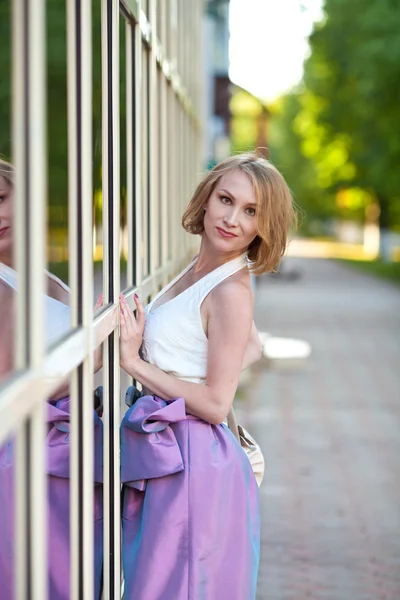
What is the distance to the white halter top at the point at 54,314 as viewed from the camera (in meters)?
1.72

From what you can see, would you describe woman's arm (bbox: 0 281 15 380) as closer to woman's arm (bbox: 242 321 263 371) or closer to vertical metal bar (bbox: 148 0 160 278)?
woman's arm (bbox: 242 321 263 371)

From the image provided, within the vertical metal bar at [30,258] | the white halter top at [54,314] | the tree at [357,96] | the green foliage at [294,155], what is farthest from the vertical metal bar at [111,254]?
the green foliage at [294,155]

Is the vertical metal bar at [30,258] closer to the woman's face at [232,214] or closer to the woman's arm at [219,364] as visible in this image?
the woman's arm at [219,364]

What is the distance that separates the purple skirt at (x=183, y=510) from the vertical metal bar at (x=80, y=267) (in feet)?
1.10

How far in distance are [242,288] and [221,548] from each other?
25.5 inches

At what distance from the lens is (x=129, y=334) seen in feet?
9.00

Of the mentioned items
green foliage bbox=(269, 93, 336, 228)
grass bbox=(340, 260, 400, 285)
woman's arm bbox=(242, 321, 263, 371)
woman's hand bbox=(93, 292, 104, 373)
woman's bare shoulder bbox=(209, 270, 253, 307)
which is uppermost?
woman's bare shoulder bbox=(209, 270, 253, 307)

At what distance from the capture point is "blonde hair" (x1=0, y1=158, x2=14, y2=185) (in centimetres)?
163

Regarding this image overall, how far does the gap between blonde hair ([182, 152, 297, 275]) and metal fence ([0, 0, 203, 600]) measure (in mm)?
270

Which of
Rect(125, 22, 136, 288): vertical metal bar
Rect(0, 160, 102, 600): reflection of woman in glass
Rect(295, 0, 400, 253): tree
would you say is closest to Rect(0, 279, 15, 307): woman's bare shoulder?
Rect(0, 160, 102, 600): reflection of woman in glass

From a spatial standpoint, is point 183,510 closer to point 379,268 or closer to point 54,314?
point 54,314

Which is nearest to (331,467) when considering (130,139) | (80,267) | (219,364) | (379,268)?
(130,139)

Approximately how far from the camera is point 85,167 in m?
2.12

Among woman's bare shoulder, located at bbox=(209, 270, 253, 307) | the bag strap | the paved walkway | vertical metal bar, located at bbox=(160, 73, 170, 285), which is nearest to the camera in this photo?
woman's bare shoulder, located at bbox=(209, 270, 253, 307)
